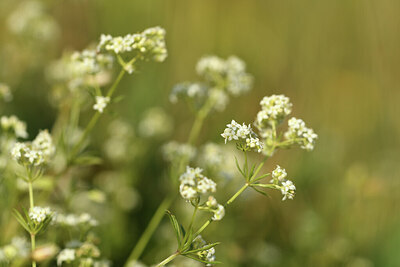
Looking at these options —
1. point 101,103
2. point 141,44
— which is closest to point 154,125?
point 101,103

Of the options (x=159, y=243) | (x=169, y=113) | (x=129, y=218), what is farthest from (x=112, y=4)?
(x=159, y=243)

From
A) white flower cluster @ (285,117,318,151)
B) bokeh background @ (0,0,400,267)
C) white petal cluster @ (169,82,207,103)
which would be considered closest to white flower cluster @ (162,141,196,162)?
white petal cluster @ (169,82,207,103)

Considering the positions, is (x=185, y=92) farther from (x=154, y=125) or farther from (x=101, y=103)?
(x=154, y=125)

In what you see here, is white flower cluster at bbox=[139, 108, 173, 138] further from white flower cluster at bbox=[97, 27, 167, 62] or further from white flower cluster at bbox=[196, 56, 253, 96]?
white flower cluster at bbox=[97, 27, 167, 62]

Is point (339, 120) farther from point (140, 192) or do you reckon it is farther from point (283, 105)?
point (283, 105)

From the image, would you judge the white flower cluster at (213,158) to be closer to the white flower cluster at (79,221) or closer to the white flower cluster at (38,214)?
the white flower cluster at (79,221)
